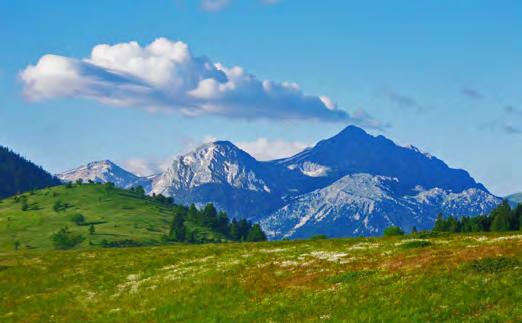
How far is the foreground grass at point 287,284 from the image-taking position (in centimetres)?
3325

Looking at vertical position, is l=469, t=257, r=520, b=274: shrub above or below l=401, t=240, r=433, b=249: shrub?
below

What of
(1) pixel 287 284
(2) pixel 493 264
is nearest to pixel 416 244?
(1) pixel 287 284

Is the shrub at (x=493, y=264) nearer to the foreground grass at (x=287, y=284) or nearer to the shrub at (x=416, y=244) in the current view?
the foreground grass at (x=287, y=284)

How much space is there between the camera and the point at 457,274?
3675 cm

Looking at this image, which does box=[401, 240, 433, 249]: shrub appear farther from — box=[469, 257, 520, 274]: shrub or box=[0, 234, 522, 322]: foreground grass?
box=[469, 257, 520, 274]: shrub

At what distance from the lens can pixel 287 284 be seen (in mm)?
43594

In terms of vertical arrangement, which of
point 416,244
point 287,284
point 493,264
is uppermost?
point 416,244

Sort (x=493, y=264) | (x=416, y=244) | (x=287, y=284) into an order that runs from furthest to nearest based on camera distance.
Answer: (x=416, y=244) → (x=287, y=284) → (x=493, y=264)

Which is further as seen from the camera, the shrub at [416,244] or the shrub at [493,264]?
the shrub at [416,244]

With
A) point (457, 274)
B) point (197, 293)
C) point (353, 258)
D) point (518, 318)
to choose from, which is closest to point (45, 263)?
point (197, 293)

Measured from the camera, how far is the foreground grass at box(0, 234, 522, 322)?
3325cm

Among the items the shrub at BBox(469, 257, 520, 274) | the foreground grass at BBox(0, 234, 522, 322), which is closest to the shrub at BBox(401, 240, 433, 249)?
the foreground grass at BBox(0, 234, 522, 322)

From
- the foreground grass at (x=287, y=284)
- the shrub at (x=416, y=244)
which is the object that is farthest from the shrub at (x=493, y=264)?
the shrub at (x=416, y=244)

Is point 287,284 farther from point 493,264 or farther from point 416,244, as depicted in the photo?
point 493,264
